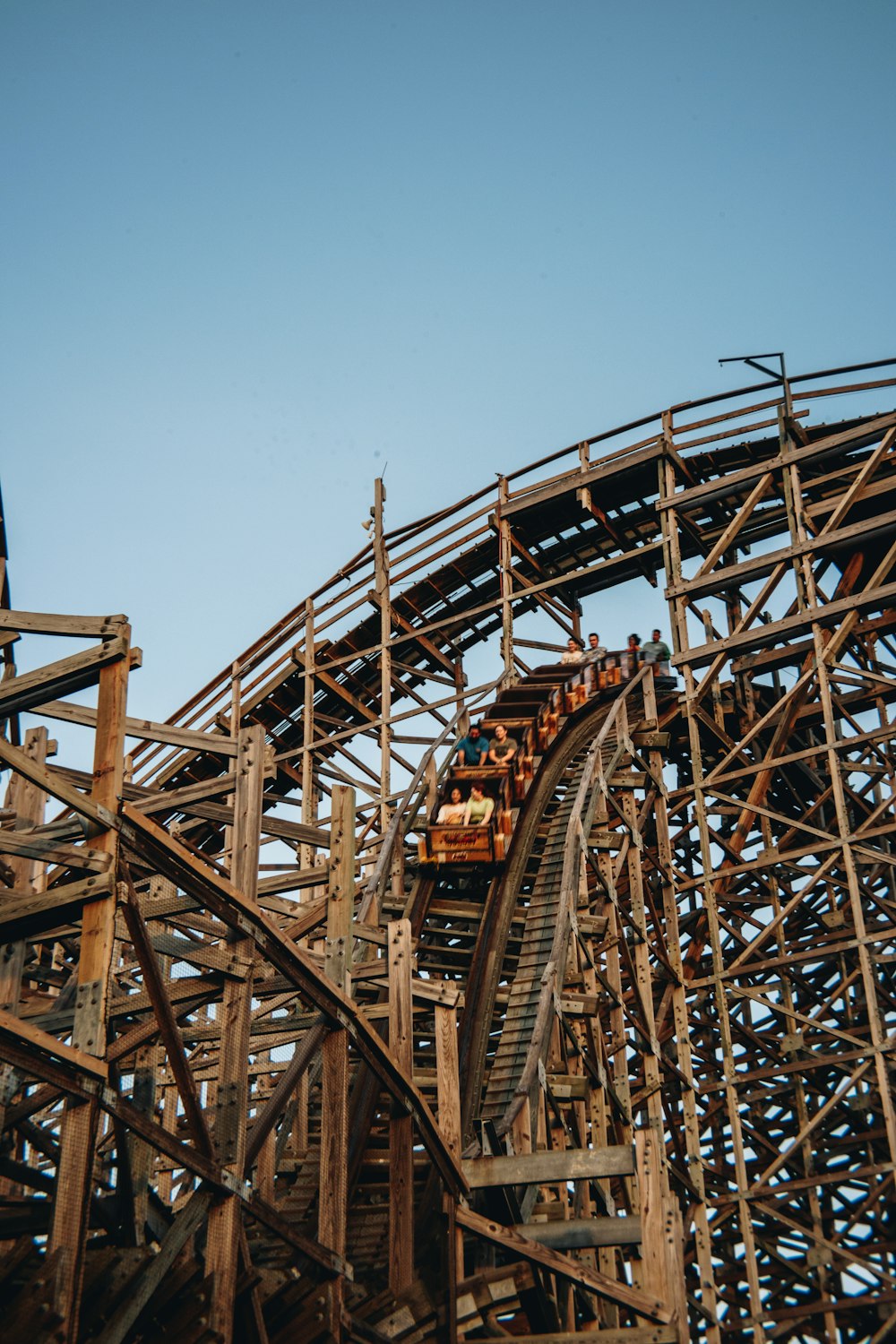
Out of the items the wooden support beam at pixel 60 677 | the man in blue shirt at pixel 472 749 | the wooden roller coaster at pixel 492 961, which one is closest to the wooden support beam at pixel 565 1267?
the wooden roller coaster at pixel 492 961

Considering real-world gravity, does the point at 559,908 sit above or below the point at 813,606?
below

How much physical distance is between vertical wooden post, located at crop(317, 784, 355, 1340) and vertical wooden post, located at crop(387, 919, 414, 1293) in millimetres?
441

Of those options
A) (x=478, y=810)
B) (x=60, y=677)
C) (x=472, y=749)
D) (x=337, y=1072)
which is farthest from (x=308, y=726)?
(x=60, y=677)

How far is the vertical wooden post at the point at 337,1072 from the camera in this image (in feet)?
35.6

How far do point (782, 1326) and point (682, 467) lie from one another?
12304 millimetres

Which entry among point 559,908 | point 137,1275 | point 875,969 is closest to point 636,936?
point 559,908

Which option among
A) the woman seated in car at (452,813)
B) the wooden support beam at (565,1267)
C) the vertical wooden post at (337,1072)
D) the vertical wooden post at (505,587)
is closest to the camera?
the vertical wooden post at (337,1072)

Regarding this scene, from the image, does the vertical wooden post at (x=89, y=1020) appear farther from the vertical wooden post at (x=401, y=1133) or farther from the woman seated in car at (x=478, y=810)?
the woman seated in car at (x=478, y=810)

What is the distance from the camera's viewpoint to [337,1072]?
11.2 meters

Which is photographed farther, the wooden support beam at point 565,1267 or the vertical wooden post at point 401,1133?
the vertical wooden post at point 401,1133

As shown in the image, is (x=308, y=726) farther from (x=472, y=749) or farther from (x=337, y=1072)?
(x=337, y=1072)

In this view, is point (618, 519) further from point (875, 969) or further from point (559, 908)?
point (559, 908)

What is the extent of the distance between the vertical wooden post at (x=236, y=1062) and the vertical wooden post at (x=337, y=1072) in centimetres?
89

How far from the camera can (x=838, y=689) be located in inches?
874
